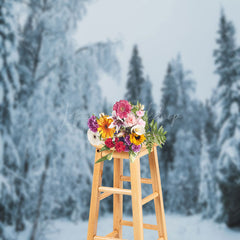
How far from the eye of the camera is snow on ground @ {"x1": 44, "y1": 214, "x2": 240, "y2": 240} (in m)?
3.37

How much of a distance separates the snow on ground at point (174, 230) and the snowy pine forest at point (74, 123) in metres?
0.07

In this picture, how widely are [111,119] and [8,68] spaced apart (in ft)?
7.56

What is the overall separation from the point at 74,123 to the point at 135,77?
83 cm

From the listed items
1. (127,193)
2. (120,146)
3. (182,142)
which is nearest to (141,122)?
(120,146)

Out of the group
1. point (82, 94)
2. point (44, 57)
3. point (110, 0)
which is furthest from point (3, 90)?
point (110, 0)

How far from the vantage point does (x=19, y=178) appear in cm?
359

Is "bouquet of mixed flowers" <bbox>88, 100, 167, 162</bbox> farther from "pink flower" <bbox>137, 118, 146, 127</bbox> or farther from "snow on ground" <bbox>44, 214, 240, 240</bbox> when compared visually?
"snow on ground" <bbox>44, 214, 240, 240</bbox>

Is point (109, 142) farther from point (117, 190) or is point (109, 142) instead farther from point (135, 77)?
point (135, 77)

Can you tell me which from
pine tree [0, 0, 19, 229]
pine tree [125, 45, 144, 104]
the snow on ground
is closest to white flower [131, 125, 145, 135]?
the snow on ground

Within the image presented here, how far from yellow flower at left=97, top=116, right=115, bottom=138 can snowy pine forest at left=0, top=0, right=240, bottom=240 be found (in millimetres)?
1823

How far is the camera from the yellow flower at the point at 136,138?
1671 mm

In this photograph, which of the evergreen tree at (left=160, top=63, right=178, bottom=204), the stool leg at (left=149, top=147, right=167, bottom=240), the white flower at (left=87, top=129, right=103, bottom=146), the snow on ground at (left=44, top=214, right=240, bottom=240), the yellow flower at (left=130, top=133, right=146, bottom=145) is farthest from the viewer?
the evergreen tree at (left=160, top=63, right=178, bottom=204)

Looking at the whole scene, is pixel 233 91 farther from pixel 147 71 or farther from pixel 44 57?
pixel 44 57

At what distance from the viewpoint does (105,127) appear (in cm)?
172
